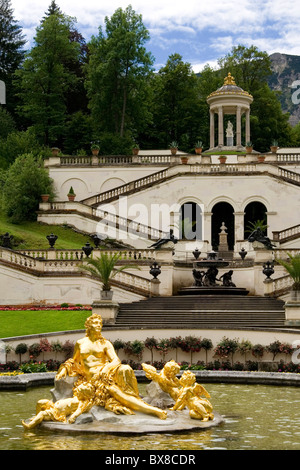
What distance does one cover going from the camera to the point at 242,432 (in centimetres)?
1488

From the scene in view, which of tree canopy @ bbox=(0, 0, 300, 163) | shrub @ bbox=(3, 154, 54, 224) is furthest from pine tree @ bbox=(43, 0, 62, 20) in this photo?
shrub @ bbox=(3, 154, 54, 224)

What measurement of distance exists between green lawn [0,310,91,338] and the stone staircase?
1.66 meters

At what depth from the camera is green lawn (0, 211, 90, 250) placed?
42594mm

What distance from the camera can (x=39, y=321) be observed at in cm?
3083

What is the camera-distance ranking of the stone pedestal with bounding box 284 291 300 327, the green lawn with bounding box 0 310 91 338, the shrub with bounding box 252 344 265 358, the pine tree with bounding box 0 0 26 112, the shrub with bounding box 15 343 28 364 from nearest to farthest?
1. the shrub with bounding box 15 343 28 364
2. the shrub with bounding box 252 344 265 358
3. the green lawn with bounding box 0 310 91 338
4. the stone pedestal with bounding box 284 291 300 327
5. the pine tree with bounding box 0 0 26 112

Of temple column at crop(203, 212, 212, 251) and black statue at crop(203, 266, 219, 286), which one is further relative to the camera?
temple column at crop(203, 212, 212, 251)

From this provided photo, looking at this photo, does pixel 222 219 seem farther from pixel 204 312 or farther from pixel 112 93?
pixel 204 312

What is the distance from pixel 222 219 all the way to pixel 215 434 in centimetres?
3910

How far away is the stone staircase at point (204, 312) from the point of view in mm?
30047

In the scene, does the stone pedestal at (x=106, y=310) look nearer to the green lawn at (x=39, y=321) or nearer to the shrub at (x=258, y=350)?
the green lawn at (x=39, y=321)

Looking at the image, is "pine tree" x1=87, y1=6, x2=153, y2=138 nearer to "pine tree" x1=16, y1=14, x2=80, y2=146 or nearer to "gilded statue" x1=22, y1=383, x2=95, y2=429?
"pine tree" x1=16, y1=14, x2=80, y2=146

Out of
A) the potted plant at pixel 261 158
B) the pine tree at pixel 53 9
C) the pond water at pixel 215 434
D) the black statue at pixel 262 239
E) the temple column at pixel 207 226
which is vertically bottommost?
the pond water at pixel 215 434

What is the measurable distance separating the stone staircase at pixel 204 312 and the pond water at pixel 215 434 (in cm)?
979

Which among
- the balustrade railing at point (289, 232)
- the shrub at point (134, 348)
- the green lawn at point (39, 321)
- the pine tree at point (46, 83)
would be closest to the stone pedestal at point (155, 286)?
the green lawn at point (39, 321)
